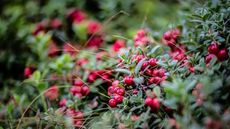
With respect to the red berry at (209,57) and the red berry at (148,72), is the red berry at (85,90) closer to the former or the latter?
the red berry at (148,72)

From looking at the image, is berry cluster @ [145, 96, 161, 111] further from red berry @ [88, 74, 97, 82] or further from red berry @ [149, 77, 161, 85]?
red berry @ [88, 74, 97, 82]

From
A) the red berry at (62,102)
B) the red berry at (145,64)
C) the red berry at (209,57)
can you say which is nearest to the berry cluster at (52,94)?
the red berry at (62,102)

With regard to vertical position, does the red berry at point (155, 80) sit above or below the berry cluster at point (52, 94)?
above

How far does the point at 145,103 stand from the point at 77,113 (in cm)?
42

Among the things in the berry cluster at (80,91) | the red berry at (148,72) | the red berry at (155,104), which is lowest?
the berry cluster at (80,91)

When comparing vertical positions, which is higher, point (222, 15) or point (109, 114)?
point (222, 15)

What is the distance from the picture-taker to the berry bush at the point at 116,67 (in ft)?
4.35

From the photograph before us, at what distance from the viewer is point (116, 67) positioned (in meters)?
1.73

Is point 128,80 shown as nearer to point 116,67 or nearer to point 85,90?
point 116,67

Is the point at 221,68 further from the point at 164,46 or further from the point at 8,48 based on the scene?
the point at 8,48

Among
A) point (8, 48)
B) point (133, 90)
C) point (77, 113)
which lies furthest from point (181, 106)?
point (8, 48)

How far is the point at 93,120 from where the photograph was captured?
162cm

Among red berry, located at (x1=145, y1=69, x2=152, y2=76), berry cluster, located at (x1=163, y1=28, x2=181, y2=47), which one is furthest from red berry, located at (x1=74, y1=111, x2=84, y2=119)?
berry cluster, located at (x1=163, y1=28, x2=181, y2=47)

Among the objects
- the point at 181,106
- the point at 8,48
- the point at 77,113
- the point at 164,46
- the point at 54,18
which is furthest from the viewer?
the point at 54,18
